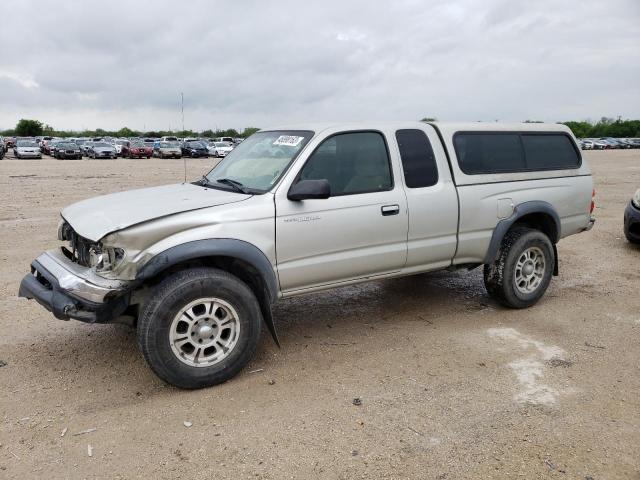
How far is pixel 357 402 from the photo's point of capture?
3633 millimetres

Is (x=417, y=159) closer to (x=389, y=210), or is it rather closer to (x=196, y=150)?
(x=389, y=210)

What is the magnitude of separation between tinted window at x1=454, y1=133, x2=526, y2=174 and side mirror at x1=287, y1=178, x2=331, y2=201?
168 centimetres

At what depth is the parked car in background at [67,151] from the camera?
3656 centimetres

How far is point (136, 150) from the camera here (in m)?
39.8

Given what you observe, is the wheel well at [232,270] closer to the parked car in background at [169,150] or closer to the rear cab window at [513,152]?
the rear cab window at [513,152]

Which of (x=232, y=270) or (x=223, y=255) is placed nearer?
(x=223, y=255)

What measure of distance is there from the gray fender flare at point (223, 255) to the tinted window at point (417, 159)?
153 cm

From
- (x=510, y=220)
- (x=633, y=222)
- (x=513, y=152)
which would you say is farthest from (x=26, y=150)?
(x=510, y=220)

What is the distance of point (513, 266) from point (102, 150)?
1435 inches

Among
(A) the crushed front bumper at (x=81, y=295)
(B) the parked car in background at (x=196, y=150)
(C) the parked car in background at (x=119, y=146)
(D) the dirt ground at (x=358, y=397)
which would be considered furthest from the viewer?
(B) the parked car in background at (x=196, y=150)

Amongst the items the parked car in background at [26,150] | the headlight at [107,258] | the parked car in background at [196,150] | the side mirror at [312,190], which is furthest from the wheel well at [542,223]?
the parked car in background at [196,150]

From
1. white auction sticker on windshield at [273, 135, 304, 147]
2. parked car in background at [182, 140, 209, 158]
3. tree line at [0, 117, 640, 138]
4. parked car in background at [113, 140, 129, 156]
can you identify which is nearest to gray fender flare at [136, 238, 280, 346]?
white auction sticker on windshield at [273, 135, 304, 147]

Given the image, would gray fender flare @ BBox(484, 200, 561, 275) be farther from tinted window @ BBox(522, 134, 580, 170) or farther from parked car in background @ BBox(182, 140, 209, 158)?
parked car in background @ BBox(182, 140, 209, 158)

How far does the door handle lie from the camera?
4477mm
